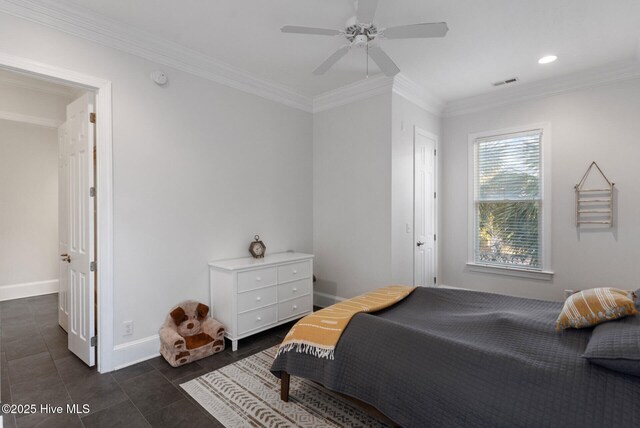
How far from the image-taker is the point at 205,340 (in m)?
2.91

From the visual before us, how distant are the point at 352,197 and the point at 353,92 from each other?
1.35 m

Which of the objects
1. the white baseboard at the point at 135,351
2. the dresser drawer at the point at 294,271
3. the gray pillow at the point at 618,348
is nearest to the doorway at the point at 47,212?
the white baseboard at the point at 135,351

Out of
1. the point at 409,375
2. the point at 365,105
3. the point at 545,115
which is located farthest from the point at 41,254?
the point at 545,115

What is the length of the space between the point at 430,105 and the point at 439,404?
159 inches

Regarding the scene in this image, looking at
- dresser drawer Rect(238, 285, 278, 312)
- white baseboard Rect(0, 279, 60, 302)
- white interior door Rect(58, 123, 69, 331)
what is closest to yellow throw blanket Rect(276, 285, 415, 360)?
dresser drawer Rect(238, 285, 278, 312)

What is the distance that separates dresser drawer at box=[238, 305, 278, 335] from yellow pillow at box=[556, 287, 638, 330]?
247cm

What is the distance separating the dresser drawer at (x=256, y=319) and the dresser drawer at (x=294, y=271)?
33 centimetres

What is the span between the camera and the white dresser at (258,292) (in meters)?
3.04

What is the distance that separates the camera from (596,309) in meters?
1.78

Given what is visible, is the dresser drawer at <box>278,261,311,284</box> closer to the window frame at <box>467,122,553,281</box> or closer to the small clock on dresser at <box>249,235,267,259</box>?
the small clock on dresser at <box>249,235,267,259</box>

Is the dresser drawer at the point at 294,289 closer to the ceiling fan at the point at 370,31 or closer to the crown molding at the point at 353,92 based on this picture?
the ceiling fan at the point at 370,31

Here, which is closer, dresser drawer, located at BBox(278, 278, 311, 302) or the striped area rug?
the striped area rug

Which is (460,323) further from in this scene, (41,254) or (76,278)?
(41,254)

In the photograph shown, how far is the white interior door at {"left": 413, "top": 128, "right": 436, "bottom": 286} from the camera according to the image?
165 inches
